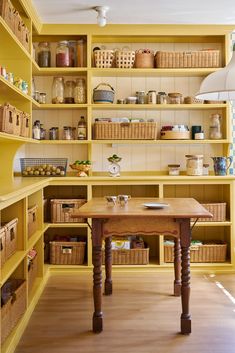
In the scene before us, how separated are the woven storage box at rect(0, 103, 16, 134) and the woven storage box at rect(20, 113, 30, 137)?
0.34m

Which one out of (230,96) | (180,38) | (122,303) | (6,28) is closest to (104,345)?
(122,303)

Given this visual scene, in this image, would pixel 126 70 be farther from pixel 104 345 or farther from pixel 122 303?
pixel 104 345

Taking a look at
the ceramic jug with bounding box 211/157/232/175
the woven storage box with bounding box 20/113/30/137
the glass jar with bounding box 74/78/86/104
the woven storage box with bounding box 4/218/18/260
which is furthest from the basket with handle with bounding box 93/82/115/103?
the woven storage box with bounding box 4/218/18/260

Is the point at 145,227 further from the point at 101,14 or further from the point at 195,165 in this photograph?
the point at 101,14

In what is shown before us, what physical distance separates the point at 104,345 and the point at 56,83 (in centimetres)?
277

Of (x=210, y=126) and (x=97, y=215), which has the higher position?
(x=210, y=126)

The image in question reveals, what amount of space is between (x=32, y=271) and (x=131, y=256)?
3.69 feet

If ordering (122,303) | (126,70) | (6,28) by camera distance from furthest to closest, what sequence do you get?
(126,70) < (122,303) < (6,28)

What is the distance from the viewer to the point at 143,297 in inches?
133

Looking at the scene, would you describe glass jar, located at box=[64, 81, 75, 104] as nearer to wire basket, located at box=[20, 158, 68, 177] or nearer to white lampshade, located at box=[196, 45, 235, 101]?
wire basket, located at box=[20, 158, 68, 177]

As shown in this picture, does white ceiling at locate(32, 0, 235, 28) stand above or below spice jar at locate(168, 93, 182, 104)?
above

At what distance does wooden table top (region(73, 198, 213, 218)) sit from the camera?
2.57m

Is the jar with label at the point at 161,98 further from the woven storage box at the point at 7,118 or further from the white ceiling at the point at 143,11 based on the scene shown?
the woven storage box at the point at 7,118

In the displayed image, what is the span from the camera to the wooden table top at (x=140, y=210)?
8.43 feet
